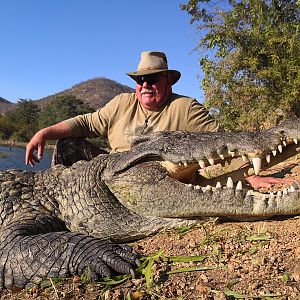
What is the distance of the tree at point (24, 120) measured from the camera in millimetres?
66000

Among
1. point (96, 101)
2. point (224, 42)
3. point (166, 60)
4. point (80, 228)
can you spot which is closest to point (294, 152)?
point (80, 228)

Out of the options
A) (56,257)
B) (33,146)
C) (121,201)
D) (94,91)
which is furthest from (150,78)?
(94,91)

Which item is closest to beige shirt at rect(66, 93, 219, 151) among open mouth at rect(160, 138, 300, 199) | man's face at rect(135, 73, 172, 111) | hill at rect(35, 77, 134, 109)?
man's face at rect(135, 73, 172, 111)

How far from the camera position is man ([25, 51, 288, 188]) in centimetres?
494

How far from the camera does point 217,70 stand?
13.5 meters

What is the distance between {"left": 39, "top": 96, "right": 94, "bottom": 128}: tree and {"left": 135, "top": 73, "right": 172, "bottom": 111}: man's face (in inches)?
2623

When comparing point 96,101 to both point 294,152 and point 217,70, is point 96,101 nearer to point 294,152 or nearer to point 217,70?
point 217,70

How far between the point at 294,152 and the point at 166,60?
2.80 meters

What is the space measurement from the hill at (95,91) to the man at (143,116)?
429ft

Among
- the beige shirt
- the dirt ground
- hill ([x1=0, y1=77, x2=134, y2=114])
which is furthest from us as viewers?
hill ([x1=0, y1=77, x2=134, y2=114])

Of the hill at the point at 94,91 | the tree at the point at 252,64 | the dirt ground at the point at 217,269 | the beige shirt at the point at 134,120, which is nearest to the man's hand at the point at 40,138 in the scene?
the beige shirt at the point at 134,120

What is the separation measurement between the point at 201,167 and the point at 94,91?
154703 millimetres

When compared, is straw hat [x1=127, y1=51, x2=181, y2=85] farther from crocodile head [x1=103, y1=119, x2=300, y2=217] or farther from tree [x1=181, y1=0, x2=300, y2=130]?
tree [x1=181, y1=0, x2=300, y2=130]

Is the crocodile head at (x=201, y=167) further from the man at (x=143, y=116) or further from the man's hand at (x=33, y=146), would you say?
the man's hand at (x=33, y=146)
